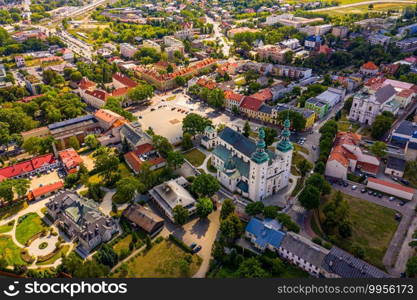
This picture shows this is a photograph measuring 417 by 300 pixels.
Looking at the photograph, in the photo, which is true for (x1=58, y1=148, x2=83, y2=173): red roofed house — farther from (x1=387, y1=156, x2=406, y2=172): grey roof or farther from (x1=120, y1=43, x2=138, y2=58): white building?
(x1=120, y1=43, x2=138, y2=58): white building

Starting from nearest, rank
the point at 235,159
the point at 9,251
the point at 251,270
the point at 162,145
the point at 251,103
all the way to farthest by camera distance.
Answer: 1. the point at 251,270
2. the point at 9,251
3. the point at 235,159
4. the point at 162,145
5. the point at 251,103

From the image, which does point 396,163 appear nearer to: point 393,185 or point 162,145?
point 393,185

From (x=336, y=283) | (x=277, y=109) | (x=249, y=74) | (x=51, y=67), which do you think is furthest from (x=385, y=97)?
(x=51, y=67)

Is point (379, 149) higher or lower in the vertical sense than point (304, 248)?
higher

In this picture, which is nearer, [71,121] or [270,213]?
[270,213]

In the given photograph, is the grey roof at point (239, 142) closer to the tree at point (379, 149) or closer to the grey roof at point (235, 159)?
the grey roof at point (235, 159)

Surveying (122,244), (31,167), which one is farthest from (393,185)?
(31,167)

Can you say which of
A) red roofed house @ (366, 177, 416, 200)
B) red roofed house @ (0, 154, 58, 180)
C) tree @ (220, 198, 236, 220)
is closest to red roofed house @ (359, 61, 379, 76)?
red roofed house @ (366, 177, 416, 200)
